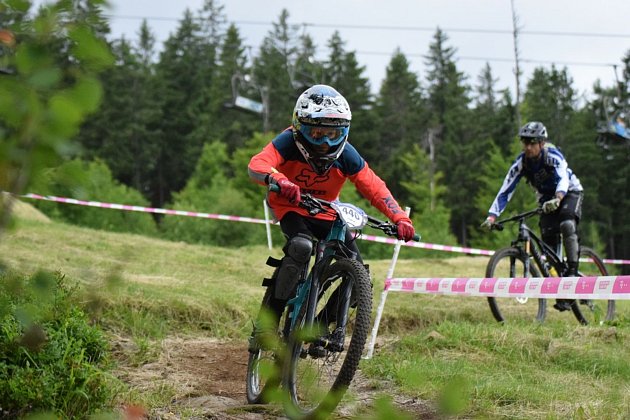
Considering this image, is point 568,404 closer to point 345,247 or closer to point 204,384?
point 345,247

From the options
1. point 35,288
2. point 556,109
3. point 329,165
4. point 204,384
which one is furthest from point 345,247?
point 556,109

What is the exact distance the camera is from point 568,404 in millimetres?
4047

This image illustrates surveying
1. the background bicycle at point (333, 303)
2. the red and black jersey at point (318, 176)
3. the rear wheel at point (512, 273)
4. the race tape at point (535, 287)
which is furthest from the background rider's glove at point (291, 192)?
the rear wheel at point (512, 273)

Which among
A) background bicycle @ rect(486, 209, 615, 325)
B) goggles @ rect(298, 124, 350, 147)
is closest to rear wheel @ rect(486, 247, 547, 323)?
background bicycle @ rect(486, 209, 615, 325)

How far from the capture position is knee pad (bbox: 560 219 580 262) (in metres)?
7.92

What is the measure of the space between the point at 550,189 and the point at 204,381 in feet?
15.0

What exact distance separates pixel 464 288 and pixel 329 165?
168 centimetres

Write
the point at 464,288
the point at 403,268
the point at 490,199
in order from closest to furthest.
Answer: the point at 464,288 < the point at 403,268 < the point at 490,199

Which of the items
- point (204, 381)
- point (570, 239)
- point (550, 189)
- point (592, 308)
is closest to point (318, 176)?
point (204, 381)

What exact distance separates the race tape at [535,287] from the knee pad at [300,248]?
160 cm

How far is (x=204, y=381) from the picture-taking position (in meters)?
5.00

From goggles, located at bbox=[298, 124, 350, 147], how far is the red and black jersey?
20 centimetres

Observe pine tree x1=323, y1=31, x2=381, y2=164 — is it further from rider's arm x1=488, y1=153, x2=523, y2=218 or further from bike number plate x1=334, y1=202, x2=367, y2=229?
bike number plate x1=334, y1=202, x2=367, y2=229

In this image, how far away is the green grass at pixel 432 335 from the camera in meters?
3.70
